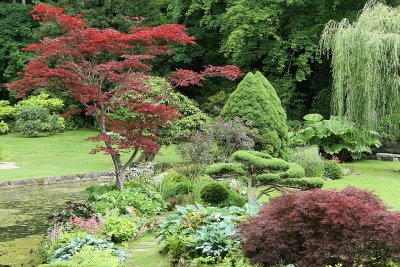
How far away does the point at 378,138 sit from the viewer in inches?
932

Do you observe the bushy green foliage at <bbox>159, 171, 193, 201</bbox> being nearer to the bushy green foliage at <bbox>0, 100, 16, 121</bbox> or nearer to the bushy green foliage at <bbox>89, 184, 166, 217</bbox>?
the bushy green foliage at <bbox>89, 184, 166, 217</bbox>

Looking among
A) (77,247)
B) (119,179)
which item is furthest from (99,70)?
(77,247)

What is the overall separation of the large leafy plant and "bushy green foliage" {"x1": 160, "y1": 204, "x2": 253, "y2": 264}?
1269 cm

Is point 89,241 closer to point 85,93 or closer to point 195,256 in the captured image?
point 195,256

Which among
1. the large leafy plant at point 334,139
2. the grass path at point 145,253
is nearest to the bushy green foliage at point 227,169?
the grass path at point 145,253

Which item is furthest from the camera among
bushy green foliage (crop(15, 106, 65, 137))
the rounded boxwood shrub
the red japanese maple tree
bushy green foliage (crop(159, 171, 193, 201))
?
bushy green foliage (crop(15, 106, 65, 137))

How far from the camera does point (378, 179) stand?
1669cm

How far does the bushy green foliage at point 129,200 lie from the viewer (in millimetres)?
11109

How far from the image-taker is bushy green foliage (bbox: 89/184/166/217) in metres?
11.1

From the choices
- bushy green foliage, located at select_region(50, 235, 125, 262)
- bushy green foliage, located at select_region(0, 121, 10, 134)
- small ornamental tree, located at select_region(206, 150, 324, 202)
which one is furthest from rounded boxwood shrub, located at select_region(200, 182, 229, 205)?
bushy green foliage, located at select_region(0, 121, 10, 134)

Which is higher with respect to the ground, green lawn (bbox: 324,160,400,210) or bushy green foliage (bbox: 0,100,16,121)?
bushy green foliage (bbox: 0,100,16,121)

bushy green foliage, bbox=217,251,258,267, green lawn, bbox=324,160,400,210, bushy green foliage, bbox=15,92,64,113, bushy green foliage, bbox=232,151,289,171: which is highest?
bushy green foliage, bbox=15,92,64,113

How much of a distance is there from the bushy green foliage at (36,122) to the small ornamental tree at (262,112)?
14.3m

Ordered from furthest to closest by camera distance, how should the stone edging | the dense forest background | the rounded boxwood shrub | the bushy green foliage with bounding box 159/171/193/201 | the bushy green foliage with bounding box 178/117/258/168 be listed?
the dense forest background → the stone edging → the bushy green foliage with bounding box 178/117/258/168 → the bushy green foliage with bounding box 159/171/193/201 → the rounded boxwood shrub
